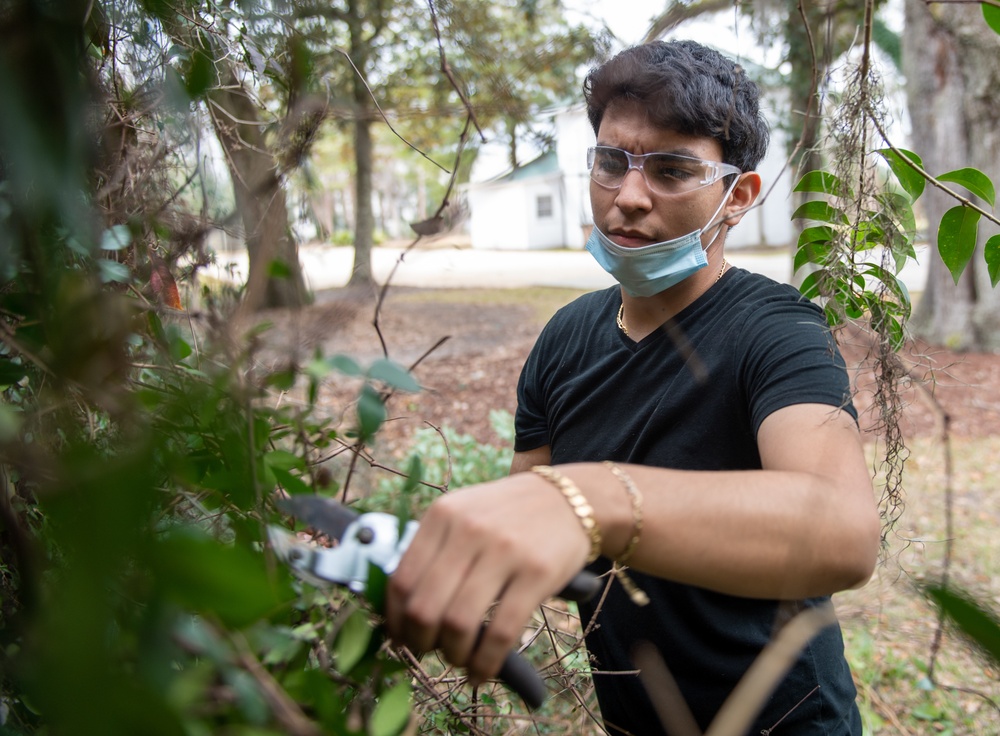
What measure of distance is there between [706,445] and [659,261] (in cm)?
42

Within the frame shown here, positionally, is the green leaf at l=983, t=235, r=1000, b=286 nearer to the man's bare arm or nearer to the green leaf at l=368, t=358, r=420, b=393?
the man's bare arm

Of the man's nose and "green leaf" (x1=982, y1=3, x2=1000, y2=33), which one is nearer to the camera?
"green leaf" (x1=982, y1=3, x2=1000, y2=33)

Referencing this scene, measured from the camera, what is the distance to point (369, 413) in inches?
29.6

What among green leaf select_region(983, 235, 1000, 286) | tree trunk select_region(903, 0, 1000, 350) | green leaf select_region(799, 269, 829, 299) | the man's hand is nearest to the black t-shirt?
green leaf select_region(799, 269, 829, 299)

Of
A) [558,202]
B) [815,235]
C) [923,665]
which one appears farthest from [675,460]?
[558,202]

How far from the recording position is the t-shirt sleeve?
3.81 feet

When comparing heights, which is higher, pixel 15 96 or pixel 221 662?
pixel 15 96

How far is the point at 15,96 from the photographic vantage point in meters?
0.52

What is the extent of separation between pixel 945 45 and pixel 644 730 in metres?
9.92

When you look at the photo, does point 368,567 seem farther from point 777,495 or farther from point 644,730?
point 644,730

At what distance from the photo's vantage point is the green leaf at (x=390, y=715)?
67cm

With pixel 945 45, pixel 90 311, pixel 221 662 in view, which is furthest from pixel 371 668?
pixel 945 45

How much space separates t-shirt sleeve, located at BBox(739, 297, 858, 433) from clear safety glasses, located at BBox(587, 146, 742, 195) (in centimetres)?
33

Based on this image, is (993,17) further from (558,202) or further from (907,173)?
(558,202)
